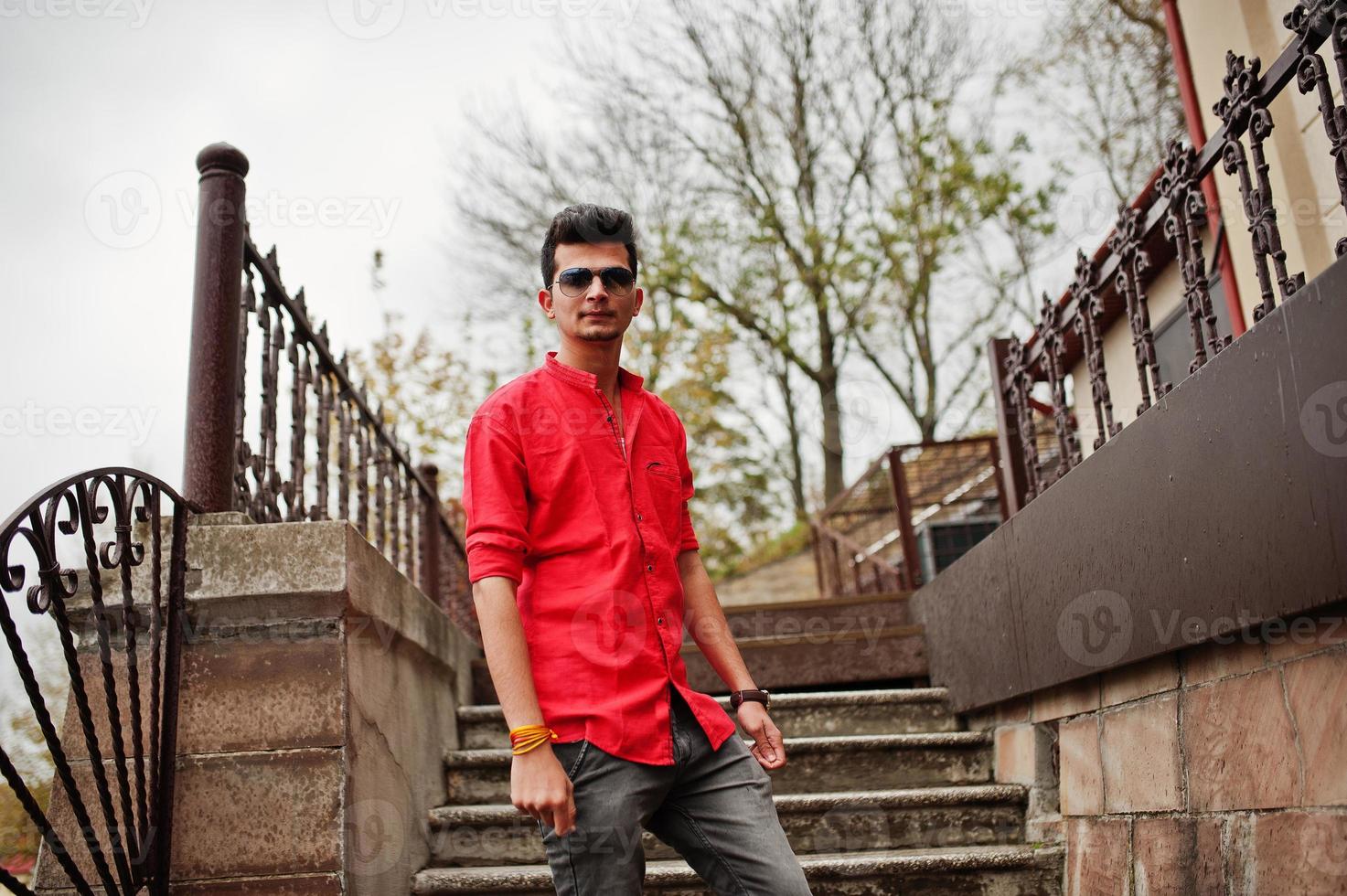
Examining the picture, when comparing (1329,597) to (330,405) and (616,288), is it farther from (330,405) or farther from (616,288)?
(330,405)

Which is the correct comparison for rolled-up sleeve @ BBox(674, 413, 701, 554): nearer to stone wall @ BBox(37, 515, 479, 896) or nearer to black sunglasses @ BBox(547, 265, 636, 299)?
black sunglasses @ BBox(547, 265, 636, 299)

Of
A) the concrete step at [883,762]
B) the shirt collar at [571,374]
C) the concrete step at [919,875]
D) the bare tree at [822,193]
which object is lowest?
the concrete step at [919,875]

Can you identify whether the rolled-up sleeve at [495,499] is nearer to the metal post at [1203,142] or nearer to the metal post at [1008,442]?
the metal post at [1008,442]

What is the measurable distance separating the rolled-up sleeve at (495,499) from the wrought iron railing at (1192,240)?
1.57m

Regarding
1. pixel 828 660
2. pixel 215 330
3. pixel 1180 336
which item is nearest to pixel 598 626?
pixel 215 330

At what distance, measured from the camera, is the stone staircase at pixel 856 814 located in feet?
10.9

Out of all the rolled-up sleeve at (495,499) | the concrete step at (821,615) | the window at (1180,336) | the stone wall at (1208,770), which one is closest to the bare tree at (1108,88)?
the window at (1180,336)

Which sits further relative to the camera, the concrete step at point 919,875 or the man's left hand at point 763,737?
the concrete step at point 919,875

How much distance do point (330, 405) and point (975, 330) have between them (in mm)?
14999

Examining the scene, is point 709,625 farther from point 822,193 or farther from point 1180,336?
point 822,193

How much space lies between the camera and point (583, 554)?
6.03 ft

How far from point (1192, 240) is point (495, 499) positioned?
194cm

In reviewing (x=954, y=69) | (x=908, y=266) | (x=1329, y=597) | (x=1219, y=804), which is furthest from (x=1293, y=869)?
(x=954, y=69)

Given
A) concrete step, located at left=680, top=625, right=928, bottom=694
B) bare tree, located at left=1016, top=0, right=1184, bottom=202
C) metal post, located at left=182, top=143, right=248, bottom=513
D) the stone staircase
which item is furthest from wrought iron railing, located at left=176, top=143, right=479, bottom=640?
bare tree, located at left=1016, top=0, right=1184, bottom=202
